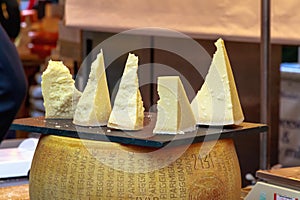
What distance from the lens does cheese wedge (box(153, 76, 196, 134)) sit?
3.24 feet

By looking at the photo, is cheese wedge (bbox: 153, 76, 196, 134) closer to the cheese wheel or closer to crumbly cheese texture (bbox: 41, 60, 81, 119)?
the cheese wheel

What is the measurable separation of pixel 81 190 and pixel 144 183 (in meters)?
0.10

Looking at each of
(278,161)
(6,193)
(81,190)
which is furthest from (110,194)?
(278,161)

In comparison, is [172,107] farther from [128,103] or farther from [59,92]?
[59,92]

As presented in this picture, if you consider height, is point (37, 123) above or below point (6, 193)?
above

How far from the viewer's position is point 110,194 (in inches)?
39.4

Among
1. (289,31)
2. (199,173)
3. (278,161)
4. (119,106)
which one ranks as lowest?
(278,161)

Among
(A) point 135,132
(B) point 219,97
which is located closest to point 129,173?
(A) point 135,132

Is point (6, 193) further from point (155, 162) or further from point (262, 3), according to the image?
point (262, 3)

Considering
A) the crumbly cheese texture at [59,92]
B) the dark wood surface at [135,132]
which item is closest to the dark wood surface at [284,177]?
the dark wood surface at [135,132]

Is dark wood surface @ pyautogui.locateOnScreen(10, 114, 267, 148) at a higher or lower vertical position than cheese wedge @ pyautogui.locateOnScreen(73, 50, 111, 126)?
lower

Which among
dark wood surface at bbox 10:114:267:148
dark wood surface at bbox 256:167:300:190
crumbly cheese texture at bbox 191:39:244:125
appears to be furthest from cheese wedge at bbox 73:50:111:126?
dark wood surface at bbox 256:167:300:190

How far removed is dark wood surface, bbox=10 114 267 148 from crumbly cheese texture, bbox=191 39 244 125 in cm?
2

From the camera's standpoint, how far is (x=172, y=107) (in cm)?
100
